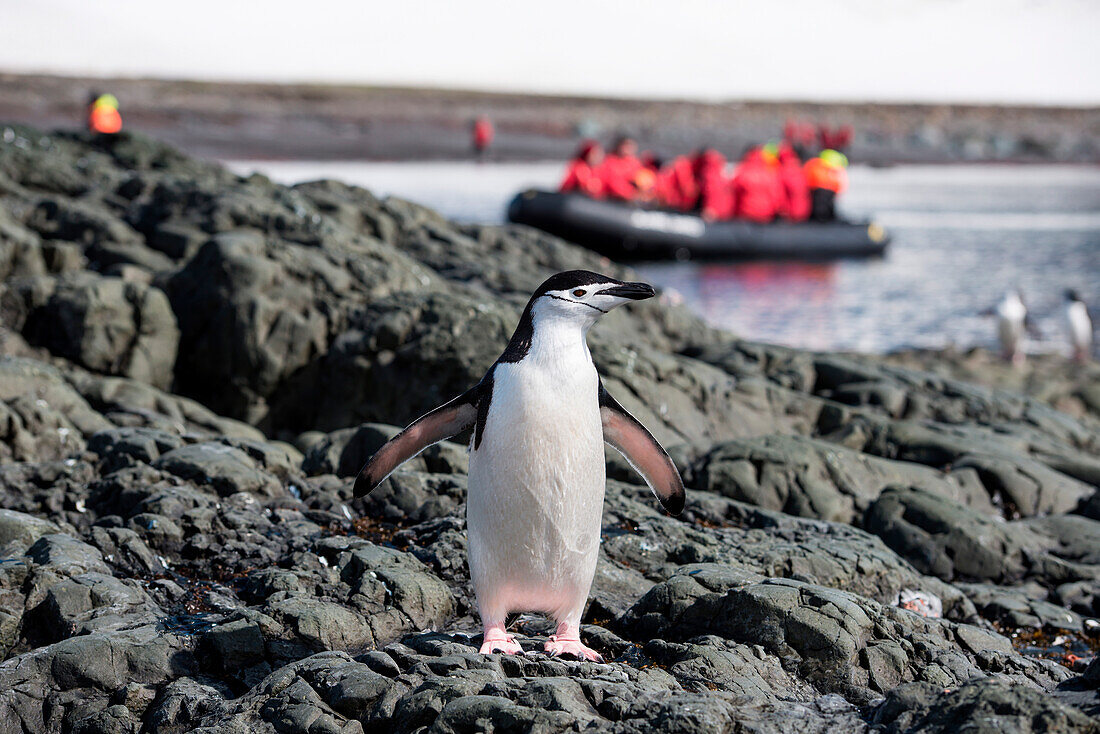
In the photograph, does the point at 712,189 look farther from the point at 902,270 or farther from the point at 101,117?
the point at 101,117

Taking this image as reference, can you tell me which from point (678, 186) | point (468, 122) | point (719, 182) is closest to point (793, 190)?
point (719, 182)

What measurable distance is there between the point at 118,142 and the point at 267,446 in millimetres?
7742

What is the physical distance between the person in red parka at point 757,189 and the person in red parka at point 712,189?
18 cm

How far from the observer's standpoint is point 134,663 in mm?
3564

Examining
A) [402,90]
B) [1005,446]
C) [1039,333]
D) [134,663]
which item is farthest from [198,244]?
[402,90]

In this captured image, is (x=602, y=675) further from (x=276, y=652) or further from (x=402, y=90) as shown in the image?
(x=402, y=90)

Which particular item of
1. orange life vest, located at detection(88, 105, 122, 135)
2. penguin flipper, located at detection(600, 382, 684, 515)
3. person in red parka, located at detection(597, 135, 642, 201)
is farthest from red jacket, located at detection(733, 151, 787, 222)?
penguin flipper, located at detection(600, 382, 684, 515)

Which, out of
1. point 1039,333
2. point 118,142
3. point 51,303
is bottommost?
point 1039,333

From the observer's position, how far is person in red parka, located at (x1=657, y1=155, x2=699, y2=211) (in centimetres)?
2202

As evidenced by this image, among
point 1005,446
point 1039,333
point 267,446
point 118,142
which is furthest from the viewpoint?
point 1039,333

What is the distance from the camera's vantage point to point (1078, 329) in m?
13.4

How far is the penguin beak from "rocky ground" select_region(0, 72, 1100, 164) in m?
31.9

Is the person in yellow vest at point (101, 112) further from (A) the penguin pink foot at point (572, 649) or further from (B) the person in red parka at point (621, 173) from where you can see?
(A) the penguin pink foot at point (572, 649)

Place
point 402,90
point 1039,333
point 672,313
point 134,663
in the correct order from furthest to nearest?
point 402,90 < point 1039,333 < point 672,313 < point 134,663
